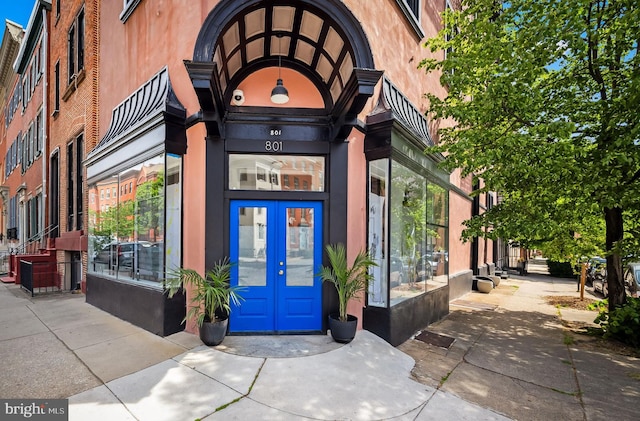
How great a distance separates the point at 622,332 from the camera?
21.9 feet

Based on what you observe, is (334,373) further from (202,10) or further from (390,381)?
(202,10)

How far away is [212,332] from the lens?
5.27m

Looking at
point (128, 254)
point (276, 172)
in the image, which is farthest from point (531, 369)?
point (128, 254)

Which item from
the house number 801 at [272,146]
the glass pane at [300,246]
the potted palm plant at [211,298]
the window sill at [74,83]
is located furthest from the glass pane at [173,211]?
the window sill at [74,83]

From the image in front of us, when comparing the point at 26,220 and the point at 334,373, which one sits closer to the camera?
the point at 334,373

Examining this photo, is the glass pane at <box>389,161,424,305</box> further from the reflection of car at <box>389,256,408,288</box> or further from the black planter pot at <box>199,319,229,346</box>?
the black planter pot at <box>199,319,229,346</box>

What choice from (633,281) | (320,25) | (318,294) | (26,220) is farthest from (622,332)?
(26,220)

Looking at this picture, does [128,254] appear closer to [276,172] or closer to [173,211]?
[173,211]

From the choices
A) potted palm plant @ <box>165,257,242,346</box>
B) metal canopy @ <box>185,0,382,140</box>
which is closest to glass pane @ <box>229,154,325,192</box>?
metal canopy @ <box>185,0,382,140</box>

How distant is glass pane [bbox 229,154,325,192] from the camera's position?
6.08 metres

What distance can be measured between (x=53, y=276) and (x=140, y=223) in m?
6.76

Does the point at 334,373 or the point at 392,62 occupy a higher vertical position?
the point at 392,62

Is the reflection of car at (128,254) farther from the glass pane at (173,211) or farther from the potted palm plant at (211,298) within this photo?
the potted palm plant at (211,298)

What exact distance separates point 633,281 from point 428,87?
9.24m
